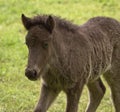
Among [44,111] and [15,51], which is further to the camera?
[15,51]

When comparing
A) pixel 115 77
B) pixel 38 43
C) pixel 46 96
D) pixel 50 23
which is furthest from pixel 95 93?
pixel 38 43

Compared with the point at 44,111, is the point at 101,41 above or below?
above

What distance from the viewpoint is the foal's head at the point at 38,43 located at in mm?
7027

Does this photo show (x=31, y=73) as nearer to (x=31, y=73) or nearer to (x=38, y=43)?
(x=31, y=73)

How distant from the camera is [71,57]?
25.8ft

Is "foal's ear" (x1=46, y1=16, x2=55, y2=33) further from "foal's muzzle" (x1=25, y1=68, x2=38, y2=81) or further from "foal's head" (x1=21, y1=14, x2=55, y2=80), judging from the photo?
"foal's muzzle" (x1=25, y1=68, x2=38, y2=81)

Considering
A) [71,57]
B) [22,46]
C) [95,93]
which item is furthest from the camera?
[22,46]

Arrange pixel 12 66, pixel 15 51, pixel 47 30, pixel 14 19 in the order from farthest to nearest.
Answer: pixel 14 19
pixel 15 51
pixel 12 66
pixel 47 30

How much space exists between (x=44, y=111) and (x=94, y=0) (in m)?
10.8

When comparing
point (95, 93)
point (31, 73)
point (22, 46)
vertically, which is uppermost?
point (31, 73)

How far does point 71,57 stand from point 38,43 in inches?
33.4

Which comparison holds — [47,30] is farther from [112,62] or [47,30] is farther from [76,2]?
[76,2]

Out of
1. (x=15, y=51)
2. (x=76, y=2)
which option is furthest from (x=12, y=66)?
(x=76, y=2)

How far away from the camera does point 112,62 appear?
29.2ft
